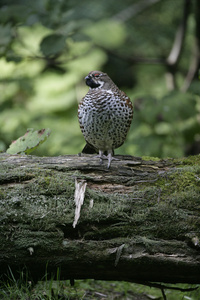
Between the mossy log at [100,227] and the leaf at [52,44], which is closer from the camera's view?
the mossy log at [100,227]

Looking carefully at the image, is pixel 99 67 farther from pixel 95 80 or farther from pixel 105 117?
pixel 105 117

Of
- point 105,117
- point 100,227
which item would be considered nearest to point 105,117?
point 105,117

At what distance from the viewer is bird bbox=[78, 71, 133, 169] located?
3402 millimetres

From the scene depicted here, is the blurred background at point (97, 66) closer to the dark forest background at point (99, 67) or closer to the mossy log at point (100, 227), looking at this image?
the dark forest background at point (99, 67)

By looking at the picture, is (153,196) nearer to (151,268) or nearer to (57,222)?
(151,268)

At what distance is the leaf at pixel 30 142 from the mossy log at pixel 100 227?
1.57ft

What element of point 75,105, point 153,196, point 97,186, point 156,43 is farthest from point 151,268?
point 156,43

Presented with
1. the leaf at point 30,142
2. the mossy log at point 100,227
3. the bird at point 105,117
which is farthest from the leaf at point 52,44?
the mossy log at point 100,227

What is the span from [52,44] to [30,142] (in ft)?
5.35

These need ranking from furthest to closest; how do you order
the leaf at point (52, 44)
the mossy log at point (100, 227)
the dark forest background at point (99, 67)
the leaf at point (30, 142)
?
the dark forest background at point (99, 67) → the leaf at point (52, 44) → the leaf at point (30, 142) → the mossy log at point (100, 227)

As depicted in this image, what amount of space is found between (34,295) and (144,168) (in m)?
1.27

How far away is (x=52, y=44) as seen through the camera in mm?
4453

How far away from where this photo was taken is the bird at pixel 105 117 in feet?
11.2

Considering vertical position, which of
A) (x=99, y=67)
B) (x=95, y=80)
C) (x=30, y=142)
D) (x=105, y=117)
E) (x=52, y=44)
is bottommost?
(x=30, y=142)
